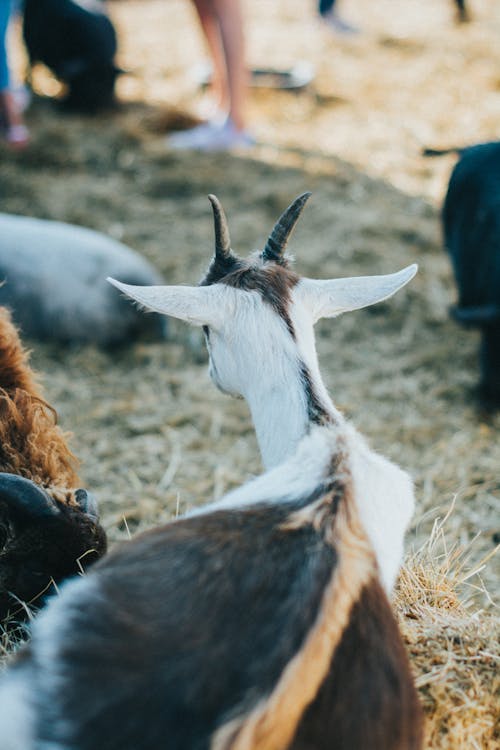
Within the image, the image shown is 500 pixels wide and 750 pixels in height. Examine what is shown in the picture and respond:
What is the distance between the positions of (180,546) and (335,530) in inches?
12.8

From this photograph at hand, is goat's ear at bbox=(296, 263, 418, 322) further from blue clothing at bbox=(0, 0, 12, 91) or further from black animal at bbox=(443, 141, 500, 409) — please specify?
blue clothing at bbox=(0, 0, 12, 91)

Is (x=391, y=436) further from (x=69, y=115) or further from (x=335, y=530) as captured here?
(x=69, y=115)

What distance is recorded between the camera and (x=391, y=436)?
385 cm

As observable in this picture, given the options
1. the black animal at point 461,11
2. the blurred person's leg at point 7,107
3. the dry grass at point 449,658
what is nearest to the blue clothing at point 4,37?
the blurred person's leg at point 7,107

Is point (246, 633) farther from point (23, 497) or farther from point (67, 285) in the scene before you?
point (67, 285)

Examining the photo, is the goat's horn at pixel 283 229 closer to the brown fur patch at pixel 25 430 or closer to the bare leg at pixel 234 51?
the brown fur patch at pixel 25 430

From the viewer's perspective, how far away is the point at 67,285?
4508 mm

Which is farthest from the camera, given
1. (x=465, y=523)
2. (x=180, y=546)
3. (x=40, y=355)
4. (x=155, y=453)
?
(x=40, y=355)

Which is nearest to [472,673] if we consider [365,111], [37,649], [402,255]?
[37,649]

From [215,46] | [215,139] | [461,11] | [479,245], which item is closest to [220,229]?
[479,245]

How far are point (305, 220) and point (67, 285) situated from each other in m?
2.15

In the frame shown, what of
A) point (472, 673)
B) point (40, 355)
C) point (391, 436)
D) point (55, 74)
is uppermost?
point (55, 74)

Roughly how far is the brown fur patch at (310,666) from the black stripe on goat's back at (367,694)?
0.02m

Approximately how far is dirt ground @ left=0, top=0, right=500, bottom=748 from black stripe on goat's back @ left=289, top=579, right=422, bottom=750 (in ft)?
1.62
